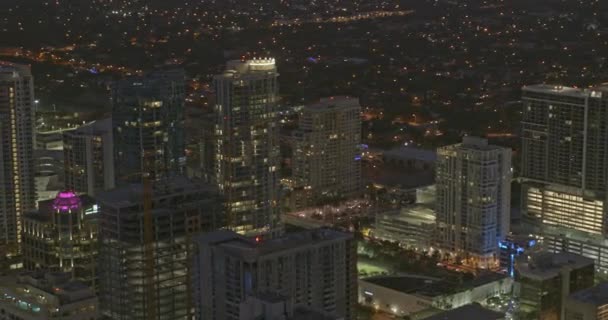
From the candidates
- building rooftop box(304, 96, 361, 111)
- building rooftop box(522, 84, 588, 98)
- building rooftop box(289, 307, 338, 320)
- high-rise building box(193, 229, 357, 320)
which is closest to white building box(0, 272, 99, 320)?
high-rise building box(193, 229, 357, 320)

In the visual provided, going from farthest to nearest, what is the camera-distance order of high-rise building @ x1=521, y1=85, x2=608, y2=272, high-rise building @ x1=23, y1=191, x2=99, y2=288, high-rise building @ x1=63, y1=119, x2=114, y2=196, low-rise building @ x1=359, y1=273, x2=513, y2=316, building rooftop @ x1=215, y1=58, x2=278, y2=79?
1. high-rise building @ x1=63, y1=119, x2=114, y2=196
2. high-rise building @ x1=521, y1=85, x2=608, y2=272
3. building rooftop @ x1=215, y1=58, x2=278, y2=79
4. high-rise building @ x1=23, y1=191, x2=99, y2=288
5. low-rise building @ x1=359, y1=273, x2=513, y2=316

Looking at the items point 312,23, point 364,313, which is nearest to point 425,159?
point 364,313

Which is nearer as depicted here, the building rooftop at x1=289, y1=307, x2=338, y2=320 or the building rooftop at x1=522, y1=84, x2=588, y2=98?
the building rooftop at x1=289, y1=307, x2=338, y2=320

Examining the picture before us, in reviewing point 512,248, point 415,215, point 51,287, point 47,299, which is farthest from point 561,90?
point 47,299

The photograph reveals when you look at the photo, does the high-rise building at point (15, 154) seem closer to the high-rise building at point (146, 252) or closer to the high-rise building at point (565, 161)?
the high-rise building at point (146, 252)

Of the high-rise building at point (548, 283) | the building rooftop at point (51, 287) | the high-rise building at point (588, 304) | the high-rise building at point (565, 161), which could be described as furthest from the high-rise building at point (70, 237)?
the high-rise building at point (565, 161)

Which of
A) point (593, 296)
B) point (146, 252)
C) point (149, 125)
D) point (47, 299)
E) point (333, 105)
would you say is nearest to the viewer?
point (47, 299)

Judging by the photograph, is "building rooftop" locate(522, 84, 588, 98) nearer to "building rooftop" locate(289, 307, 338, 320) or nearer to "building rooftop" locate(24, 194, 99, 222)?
"building rooftop" locate(24, 194, 99, 222)

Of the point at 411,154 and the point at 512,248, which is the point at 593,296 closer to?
the point at 512,248
